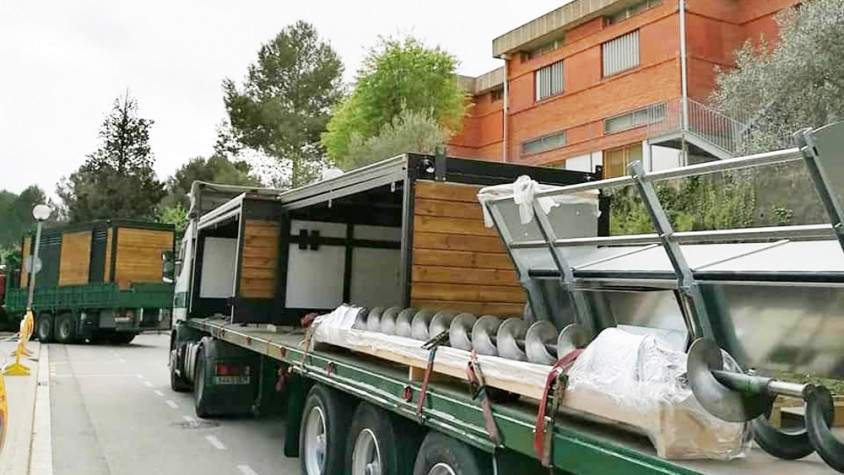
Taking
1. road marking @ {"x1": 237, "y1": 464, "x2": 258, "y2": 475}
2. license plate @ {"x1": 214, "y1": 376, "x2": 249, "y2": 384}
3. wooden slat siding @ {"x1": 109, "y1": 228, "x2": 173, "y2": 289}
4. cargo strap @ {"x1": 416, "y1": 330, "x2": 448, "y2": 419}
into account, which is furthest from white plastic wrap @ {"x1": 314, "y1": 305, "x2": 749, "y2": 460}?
wooden slat siding @ {"x1": 109, "y1": 228, "x2": 173, "y2": 289}

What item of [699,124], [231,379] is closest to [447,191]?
[231,379]

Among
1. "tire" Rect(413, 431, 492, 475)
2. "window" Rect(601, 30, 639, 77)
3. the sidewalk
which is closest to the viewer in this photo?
"tire" Rect(413, 431, 492, 475)

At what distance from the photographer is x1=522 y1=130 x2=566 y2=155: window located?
1121 inches

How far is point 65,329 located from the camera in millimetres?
21438

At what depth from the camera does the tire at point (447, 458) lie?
3.40 meters

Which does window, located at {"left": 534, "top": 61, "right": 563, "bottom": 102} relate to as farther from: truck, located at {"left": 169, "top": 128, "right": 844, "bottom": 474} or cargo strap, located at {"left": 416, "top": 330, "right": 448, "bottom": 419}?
cargo strap, located at {"left": 416, "top": 330, "right": 448, "bottom": 419}

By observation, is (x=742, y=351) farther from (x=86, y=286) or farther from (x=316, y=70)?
(x=316, y=70)

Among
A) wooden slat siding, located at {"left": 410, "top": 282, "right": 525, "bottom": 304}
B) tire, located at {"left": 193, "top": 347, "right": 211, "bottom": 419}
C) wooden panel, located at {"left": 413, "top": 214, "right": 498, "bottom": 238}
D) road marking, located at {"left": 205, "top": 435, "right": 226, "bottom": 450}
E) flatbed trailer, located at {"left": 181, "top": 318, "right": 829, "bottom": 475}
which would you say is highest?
wooden panel, located at {"left": 413, "top": 214, "right": 498, "bottom": 238}

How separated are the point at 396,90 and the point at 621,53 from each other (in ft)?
32.6

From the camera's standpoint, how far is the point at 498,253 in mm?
6117

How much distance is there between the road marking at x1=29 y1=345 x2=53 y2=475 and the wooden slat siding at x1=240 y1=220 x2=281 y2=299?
2638 millimetres

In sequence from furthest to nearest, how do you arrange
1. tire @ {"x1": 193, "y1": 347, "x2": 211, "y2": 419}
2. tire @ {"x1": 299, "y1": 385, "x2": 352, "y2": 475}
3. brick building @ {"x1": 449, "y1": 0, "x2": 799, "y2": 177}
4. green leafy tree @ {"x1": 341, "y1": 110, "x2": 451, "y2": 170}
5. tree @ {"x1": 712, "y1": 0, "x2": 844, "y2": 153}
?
green leafy tree @ {"x1": 341, "y1": 110, "x2": 451, "y2": 170} < brick building @ {"x1": 449, "y1": 0, "x2": 799, "y2": 177} < tree @ {"x1": 712, "y1": 0, "x2": 844, "y2": 153} < tire @ {"x1": 193, "y1": 347, "x2": 211, "y2": 419} < tire @ {"x1": 299, "y1": 385, "x2": 352, "y2": 475}

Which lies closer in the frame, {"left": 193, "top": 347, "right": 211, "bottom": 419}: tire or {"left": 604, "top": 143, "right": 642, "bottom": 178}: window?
{"left": 193, "top": 347, "right": 211, "bottom": 419}: tire

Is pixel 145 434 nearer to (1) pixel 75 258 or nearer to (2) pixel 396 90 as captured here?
(1) pixel 75 258
